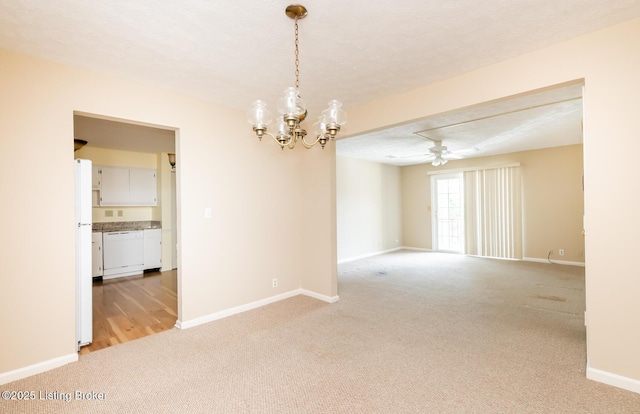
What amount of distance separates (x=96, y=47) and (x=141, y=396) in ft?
8.50

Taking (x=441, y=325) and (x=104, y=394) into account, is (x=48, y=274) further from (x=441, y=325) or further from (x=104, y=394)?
(x=441, y=325)

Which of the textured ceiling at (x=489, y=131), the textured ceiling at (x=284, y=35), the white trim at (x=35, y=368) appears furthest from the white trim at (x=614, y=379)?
the white trim at (x=35, y=368)

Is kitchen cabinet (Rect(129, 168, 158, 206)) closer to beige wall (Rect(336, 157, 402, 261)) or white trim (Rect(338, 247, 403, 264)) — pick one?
beige wall (Rect(336, 157, 402, 261))

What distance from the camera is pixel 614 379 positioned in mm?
2105

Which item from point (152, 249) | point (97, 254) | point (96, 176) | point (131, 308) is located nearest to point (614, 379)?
point (131, 308)

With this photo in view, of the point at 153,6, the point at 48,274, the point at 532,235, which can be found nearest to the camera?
the point at 153,6

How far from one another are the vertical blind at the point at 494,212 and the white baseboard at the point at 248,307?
16.1 feet

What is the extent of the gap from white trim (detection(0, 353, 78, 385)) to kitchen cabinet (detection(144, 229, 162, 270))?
12.3 ft

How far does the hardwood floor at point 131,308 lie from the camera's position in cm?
310

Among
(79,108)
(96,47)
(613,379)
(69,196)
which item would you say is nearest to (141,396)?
(69,196)

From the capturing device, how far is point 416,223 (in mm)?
8617

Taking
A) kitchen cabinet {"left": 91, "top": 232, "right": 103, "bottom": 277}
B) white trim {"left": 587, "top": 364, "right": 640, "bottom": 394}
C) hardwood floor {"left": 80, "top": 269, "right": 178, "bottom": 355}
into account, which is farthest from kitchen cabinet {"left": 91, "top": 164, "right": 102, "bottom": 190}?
white trim {"left": 587, "top": 364, "right": 640, "bottom": 394}

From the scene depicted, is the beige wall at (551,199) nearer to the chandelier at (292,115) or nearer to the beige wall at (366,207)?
the beige wall at (366,207)

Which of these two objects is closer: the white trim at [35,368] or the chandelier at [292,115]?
the chandelier at [292,115]
